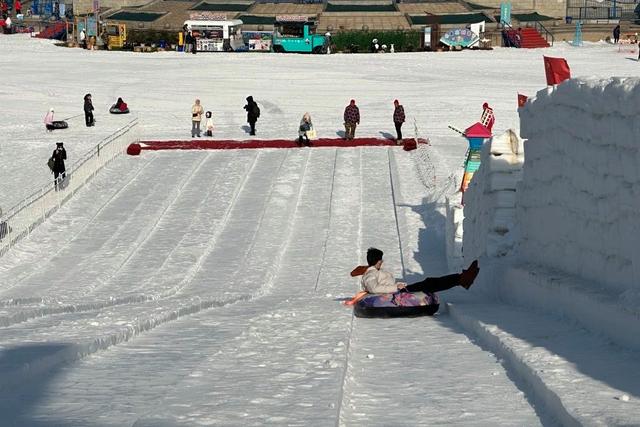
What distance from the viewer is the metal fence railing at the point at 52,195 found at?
70.8 ft

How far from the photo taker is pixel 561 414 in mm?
6027

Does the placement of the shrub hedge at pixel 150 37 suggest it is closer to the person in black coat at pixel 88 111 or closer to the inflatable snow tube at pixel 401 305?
the person in black coat at pixel 88 111

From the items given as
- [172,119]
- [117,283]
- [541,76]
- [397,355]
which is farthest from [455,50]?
[397,355]

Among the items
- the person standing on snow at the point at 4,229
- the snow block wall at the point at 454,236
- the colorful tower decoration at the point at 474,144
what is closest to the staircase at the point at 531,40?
the colorful tower decoration at the point at 474,144

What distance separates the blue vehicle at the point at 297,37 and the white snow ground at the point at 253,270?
6222mm

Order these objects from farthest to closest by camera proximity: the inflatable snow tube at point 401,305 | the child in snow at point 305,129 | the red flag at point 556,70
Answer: the child in snow at point 305,129 → the red flag at point 556,70 → the inflatable snow tube at point 401,305

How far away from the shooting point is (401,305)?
1134 centimetres

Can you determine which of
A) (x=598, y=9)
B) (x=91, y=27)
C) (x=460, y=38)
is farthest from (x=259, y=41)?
(x=598, y=9)

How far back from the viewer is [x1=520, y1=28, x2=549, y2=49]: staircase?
64.5m

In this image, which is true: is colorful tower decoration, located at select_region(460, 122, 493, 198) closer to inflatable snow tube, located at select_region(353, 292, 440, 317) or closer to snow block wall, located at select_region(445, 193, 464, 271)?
snow block wall, located at select_region(445, 193, 464, 271)

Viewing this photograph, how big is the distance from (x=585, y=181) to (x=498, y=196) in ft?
14.1

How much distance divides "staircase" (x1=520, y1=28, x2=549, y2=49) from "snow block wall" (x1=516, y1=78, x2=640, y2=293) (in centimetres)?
5265

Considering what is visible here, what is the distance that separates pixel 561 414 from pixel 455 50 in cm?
5754

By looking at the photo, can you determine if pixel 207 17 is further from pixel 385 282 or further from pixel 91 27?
pixel 385 282
